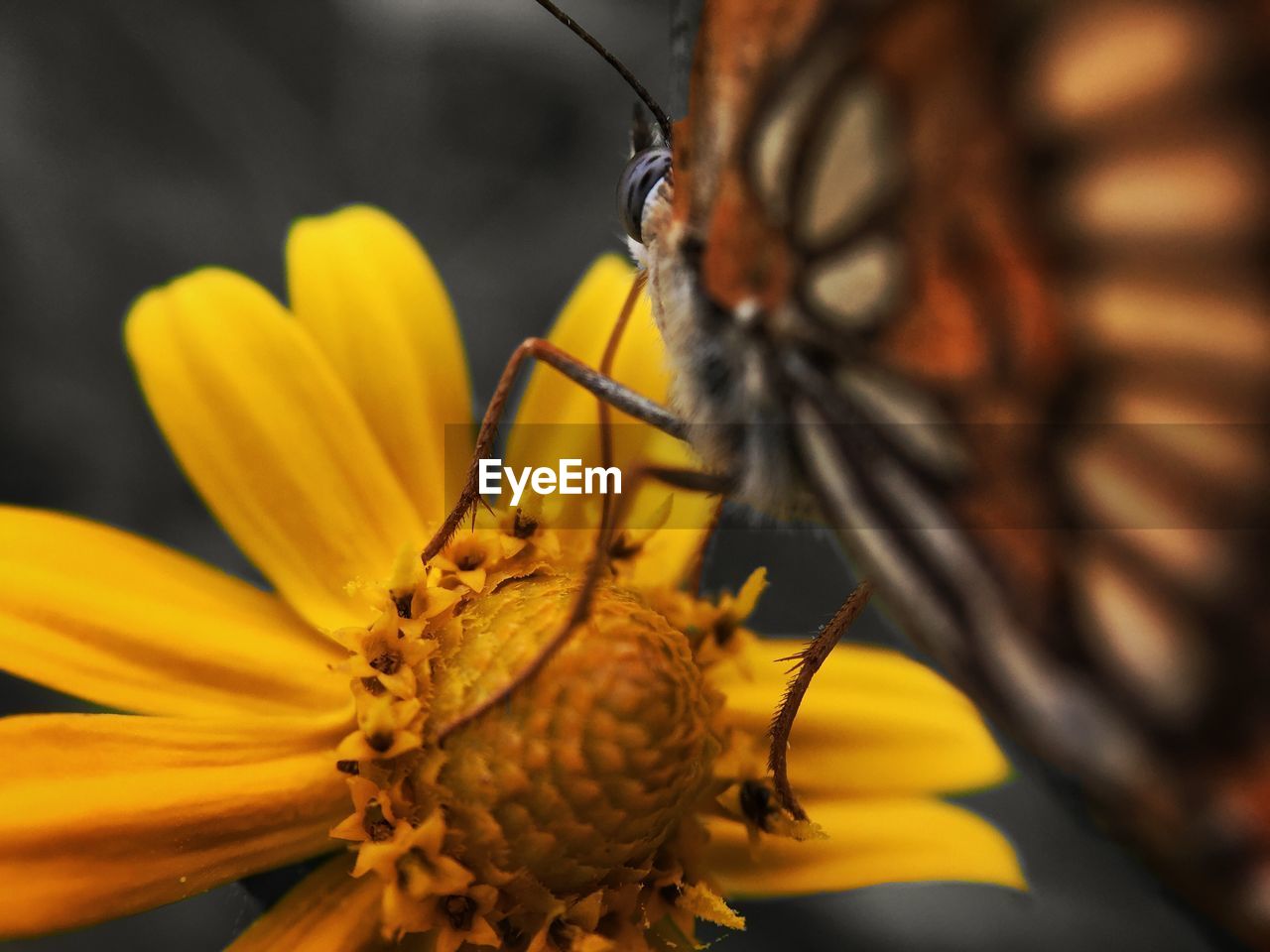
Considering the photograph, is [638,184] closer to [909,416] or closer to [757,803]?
[909,416]

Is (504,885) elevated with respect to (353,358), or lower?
lower

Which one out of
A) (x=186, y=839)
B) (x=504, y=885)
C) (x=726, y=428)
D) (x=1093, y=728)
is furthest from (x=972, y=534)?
(x=186, y=839)

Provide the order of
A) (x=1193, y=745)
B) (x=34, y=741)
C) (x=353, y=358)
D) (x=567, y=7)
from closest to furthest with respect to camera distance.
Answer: (x=1193, y=745) < (x=34, y=741) < (x=353, y=358) < (x=567, y=7)

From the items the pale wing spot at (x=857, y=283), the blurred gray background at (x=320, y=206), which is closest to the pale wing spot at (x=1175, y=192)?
the pale wing spot at (x=857, y=283)

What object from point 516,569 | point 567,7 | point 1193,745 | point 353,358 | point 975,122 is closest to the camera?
point 1193,745

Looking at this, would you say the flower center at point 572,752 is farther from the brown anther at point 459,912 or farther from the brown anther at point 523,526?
the brown anther at point 523,526

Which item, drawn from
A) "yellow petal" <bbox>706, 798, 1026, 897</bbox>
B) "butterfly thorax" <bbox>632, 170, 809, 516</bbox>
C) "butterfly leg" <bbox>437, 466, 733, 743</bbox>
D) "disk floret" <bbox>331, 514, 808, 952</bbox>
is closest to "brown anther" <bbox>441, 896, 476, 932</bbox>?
"disk floret" <bbox>331, 514, 808, 952</bbox>

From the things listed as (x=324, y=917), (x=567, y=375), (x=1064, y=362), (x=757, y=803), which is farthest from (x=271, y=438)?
(x=1064, y=362)

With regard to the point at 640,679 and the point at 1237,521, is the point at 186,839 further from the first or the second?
the point at 1237,521
